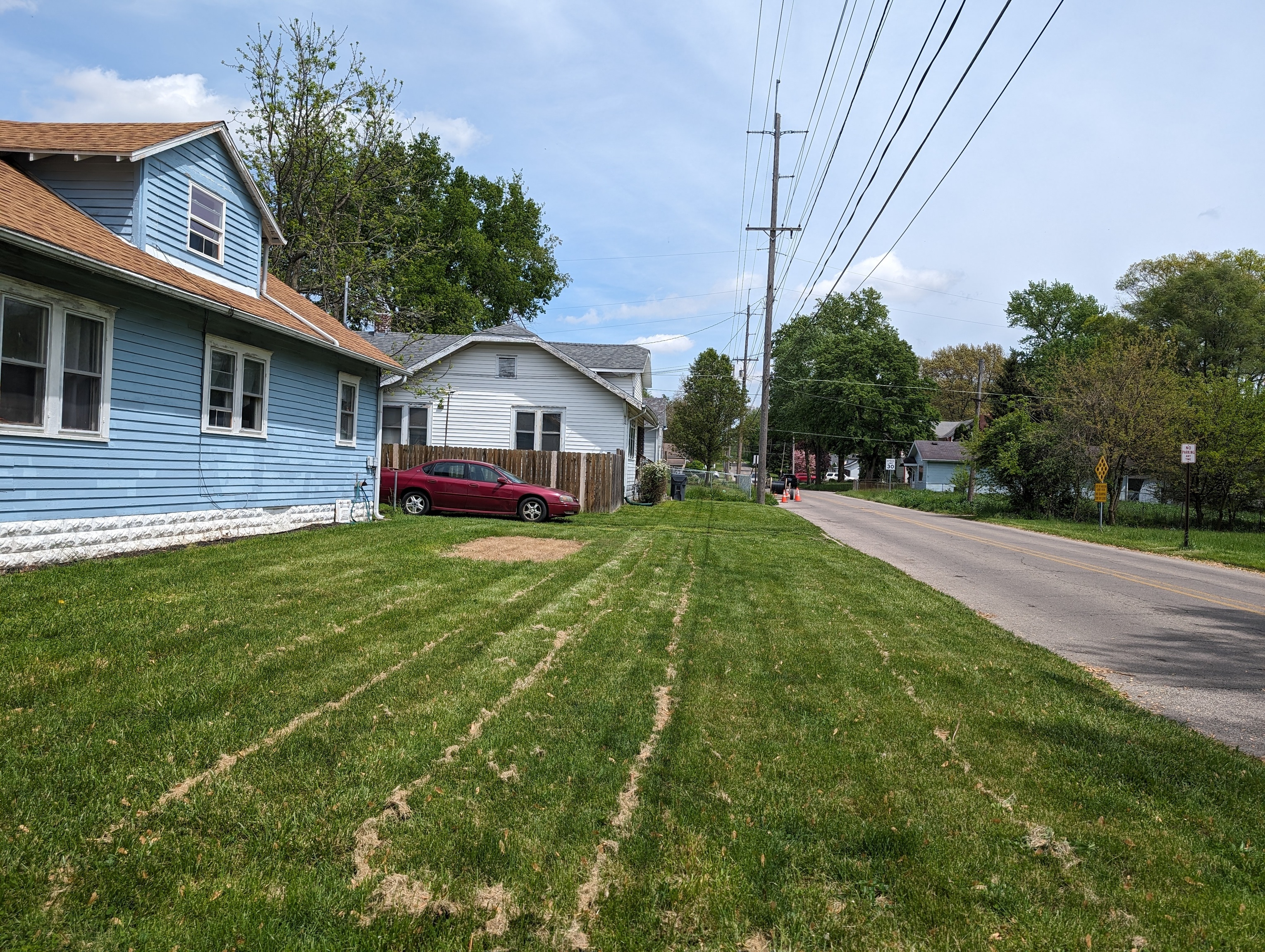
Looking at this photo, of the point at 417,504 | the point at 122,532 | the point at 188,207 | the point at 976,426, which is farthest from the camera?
the point at 976,426

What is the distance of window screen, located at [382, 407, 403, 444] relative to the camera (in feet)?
80.3

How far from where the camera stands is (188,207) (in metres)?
11.8

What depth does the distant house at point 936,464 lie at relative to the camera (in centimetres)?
6359

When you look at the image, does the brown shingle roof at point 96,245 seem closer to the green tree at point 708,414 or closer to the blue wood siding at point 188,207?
the blue wood siding at point 188,207

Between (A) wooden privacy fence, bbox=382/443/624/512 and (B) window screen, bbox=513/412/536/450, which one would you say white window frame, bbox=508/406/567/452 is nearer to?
(B) window screen, bbox=513/412/536/450

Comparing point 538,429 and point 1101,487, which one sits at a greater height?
point 538,429

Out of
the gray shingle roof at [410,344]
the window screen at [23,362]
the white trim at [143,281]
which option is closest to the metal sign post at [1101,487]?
the gray shingle roof at [410,344]

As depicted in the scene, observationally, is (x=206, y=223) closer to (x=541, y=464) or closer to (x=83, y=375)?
(x=83, y=375)

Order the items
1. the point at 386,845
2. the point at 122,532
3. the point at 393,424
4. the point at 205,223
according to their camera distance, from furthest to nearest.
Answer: the point at 393,424 < the point at 205,223 < the point at 122,532 < the point at 386,845

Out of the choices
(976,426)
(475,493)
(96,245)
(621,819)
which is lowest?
(621,819)

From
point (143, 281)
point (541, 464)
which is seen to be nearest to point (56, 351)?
point (143, 281)

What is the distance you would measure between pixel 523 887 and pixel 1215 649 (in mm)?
8359

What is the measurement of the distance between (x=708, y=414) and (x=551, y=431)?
61.3ft

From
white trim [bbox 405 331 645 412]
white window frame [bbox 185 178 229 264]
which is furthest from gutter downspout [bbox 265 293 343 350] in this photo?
white trim [bbox 405 331 645 412]
